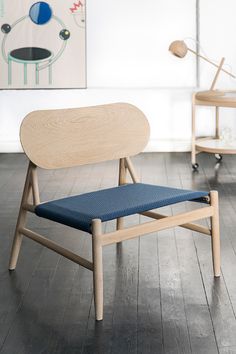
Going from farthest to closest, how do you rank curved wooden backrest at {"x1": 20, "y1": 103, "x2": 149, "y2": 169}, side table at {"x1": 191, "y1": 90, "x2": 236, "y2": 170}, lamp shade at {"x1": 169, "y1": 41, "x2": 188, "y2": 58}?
lamp shade at {"x1": 169, "y1": 41, "x2": 188, "y2": 58}, side table at {"x1": 191, "y1": 90, "x2": 236, "y2": 170}, curved wooden backrest at {"x1": 20, "y1": 103, "x2": 149, "y2": 169}

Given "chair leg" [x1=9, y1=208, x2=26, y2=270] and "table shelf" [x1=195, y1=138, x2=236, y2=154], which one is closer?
"chair leg" [x1=9, y1=208, x2=26, y2=270]

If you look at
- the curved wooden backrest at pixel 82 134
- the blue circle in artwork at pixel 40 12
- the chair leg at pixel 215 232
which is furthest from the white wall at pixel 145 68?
the chair leg at pixel 215 232

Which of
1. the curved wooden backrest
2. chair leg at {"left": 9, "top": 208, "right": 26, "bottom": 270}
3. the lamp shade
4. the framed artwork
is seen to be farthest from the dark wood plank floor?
the framed artwork

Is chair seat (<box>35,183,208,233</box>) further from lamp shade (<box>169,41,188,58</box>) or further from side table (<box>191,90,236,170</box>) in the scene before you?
lamp shade (<box>169,41,188,58</box>)

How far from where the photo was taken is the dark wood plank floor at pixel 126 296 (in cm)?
266

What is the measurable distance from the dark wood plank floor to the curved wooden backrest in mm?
552

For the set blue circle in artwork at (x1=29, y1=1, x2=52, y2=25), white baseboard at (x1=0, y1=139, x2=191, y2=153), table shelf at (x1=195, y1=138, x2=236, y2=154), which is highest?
blue circle in artwork at (x1=29, y1=1, x2=52, y2=25)

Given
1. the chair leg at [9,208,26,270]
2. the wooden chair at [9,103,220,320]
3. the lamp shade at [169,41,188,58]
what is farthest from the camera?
the lamp shade at [169,41,188,58]

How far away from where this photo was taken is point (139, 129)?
364 cm

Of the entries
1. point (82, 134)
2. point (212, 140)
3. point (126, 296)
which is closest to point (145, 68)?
point (212, 140)

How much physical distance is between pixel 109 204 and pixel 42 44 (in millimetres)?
3852

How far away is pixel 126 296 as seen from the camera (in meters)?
3.11

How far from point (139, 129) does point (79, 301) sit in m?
1.01

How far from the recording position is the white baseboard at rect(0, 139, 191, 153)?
22.4 ft
